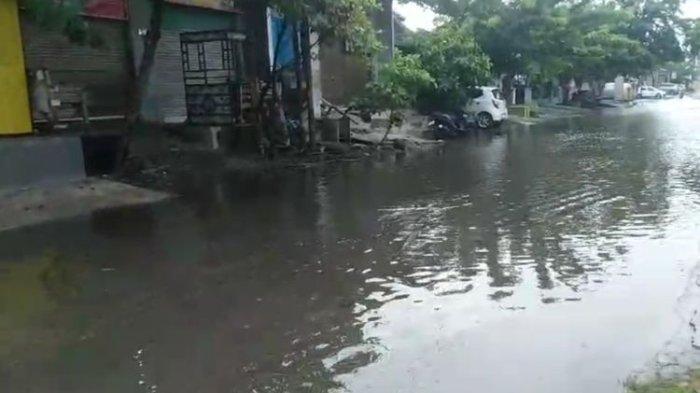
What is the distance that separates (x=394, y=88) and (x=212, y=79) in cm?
516

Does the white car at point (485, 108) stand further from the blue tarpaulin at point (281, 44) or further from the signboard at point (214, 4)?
the signboard at point (214, 4)

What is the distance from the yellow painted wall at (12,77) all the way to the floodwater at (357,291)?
3.20 meters

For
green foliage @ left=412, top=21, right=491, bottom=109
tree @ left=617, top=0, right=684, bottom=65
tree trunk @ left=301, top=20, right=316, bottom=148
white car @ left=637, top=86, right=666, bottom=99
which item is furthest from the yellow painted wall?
white car @ left=637, top=86, right=666, bottom=99

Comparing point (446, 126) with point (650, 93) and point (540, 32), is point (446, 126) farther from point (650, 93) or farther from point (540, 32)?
point (650, 93)

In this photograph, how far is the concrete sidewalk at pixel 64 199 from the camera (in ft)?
32.3

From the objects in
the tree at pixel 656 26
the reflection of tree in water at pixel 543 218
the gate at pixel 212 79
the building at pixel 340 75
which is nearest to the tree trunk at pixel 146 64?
the gate at pixel 212 79

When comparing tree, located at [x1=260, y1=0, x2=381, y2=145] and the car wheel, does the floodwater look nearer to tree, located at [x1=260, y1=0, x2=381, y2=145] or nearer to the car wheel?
tree, located at [x1=260, y1=0, x2=381, y2=145]

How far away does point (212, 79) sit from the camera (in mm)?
16594

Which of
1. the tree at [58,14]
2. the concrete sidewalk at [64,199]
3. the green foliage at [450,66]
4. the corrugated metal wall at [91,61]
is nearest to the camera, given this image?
the concrete sidewalk at [64,199]

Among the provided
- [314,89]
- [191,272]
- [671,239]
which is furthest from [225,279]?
[314,89]

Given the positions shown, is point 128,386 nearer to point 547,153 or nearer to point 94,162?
point 94,162

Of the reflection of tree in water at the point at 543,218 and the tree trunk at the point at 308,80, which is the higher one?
the tree trunk at the point at 308,80

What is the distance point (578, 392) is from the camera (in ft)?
13.3

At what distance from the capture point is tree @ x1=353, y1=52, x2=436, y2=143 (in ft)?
61.7
